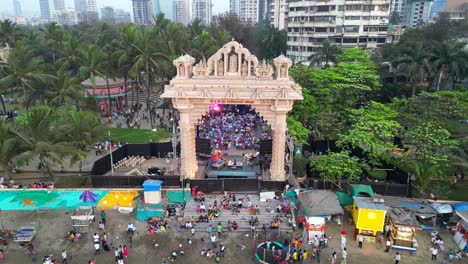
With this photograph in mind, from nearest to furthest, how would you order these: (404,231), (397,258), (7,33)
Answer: (397,258) < (404,231) < (7,33)

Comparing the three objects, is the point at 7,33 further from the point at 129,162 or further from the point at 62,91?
the point at 129,162

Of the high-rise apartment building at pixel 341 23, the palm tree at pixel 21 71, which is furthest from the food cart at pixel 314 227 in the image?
the high-rise apartment building at pixel 341 23

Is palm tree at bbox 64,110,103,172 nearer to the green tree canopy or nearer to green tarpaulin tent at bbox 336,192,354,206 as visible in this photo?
the green tree canopy

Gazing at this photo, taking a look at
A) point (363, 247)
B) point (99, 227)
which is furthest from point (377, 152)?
point (99, 227)

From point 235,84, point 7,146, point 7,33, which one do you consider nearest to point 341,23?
point 235,84

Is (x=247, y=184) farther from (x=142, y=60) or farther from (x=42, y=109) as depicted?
(x=142, y=60)

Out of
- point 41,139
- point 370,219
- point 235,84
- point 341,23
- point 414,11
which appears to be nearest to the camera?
point 370,219

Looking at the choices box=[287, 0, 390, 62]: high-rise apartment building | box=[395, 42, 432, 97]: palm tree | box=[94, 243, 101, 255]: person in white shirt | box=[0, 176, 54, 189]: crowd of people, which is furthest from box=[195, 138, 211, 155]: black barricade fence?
box=[287, 0, 390, 62]: high-rise apartment building
